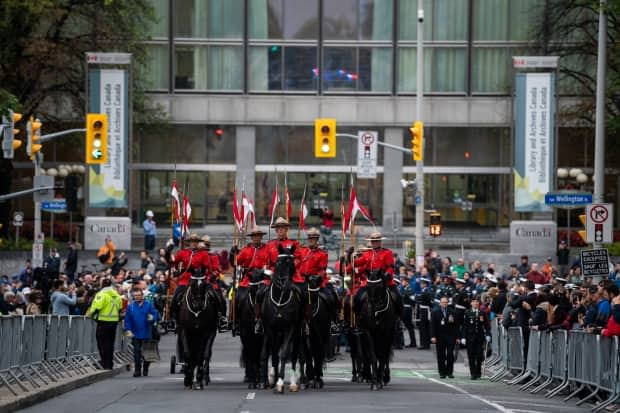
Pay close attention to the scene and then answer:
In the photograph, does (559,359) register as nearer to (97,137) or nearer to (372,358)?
(372,358)

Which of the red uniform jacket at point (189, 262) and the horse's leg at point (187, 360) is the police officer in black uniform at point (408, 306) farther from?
the horse's leg at point (187, 360)

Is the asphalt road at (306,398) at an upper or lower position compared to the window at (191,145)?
lower

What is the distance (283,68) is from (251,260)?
4530 cm

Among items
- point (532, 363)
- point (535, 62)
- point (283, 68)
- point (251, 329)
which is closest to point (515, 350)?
point (532, 363)

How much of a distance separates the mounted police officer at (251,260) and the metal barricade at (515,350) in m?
7.47

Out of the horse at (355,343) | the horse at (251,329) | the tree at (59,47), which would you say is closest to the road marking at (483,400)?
the horse at (355,343)

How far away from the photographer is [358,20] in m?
71.0

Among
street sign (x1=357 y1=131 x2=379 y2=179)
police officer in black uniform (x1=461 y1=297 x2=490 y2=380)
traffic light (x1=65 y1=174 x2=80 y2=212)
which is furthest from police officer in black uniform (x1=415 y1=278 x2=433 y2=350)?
traffic light (x1=65 y1=174 x2=80 y2=212)

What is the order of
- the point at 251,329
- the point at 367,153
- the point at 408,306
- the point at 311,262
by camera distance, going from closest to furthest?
the point at 311,262
the point at 251,329
the point at 408,306
the point at 367,153

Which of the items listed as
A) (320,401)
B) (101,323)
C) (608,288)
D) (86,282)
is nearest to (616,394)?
(608,288)

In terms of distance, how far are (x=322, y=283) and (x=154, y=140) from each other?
45.6 m

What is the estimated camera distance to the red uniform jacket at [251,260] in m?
25.8

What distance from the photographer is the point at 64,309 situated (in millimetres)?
33750

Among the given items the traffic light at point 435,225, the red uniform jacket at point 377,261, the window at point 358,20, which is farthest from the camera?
the window at point 358,20
